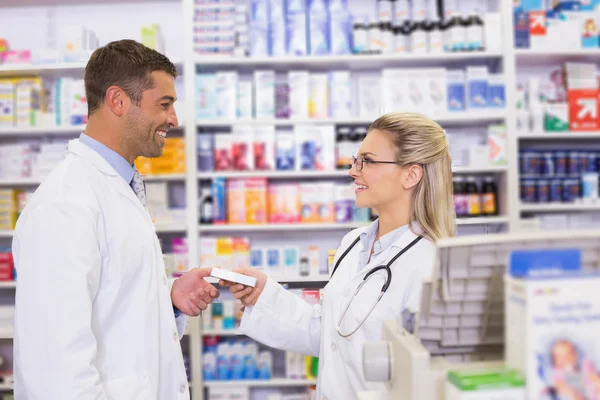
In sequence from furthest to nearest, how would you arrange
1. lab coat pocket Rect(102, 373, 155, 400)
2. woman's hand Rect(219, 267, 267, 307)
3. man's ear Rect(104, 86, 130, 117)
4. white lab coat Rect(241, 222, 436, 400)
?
woman's hand Rect(219, 267, 267, 307)
man's ear Rect(104, 86, 130, 117)
white lab coat Rect(241, 222, 436, 400)
lab coat pocket Rect(102, 373, 155, 400)

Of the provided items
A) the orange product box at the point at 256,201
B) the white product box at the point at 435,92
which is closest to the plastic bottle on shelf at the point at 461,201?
the white product box at the point at 435,92

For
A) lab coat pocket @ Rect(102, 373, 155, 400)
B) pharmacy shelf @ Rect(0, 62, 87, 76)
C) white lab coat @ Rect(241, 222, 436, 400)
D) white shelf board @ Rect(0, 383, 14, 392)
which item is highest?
pharmacy shelf @ Rect(0, 62, 87, 76)

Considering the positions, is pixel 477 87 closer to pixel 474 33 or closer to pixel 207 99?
pixel 474 33

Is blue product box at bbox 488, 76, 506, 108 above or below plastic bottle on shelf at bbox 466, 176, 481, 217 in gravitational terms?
above

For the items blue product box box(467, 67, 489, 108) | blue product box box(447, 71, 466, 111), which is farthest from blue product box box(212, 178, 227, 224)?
blue product box box(467, 67, 489, 108)

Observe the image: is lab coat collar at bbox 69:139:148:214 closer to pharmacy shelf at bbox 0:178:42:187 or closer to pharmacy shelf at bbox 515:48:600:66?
pharmacy shelf at bbox 0:178:42:187

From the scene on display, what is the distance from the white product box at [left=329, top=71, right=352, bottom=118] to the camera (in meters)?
3.85

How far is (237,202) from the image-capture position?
387 centimetres

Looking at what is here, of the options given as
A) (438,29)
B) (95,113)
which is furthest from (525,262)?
(438,29)

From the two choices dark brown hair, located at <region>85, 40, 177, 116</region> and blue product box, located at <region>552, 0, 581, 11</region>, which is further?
blue product box, located at <region>552, 0, 581, 11</region>

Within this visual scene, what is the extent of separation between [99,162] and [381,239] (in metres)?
0.93

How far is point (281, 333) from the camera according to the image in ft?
6.21

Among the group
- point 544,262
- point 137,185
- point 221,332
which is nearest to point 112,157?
point 137,185

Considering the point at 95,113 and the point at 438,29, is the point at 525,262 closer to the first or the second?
the point at 95,113
